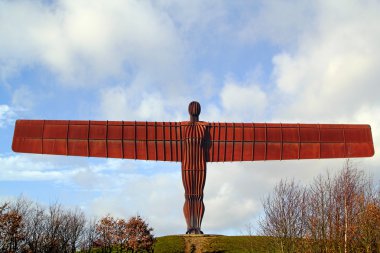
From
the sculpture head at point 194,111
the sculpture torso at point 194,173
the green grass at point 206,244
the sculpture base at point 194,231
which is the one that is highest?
the sculpture head at point 194,111

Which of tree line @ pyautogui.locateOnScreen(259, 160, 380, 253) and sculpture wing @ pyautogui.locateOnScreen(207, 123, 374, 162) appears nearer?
tree line @ pyautogui.locateOnScreen(259, 160, 380, 253)

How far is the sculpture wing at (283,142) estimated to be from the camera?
124 ft

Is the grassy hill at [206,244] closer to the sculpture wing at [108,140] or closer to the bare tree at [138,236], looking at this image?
the bare tree at [138,236]

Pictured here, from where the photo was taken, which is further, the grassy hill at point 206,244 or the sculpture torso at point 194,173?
the grassy hill at point 206,244

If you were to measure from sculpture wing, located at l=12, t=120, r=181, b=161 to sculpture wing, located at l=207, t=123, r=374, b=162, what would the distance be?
132 inches

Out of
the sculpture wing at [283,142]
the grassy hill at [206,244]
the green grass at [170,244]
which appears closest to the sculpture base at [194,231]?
the grassy hill at [206,244]

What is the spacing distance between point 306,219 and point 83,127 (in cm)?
1837

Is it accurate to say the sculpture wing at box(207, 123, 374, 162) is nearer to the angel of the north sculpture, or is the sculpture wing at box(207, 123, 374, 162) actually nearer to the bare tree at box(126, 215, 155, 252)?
the angel of the north sculpture

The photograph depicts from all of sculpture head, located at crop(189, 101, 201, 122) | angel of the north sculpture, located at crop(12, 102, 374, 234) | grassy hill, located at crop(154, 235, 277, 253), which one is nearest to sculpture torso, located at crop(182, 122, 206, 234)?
angel of the north sculpture, located at crop(12, 102, 374, 234)

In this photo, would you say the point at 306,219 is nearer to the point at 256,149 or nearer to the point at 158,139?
the point at 256,149

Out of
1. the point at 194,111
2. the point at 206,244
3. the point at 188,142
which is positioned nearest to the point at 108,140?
the point at 188,142

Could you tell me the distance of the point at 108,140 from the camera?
122 ft

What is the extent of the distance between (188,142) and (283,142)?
7668 mm

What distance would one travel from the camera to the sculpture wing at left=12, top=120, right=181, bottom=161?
3725cm
